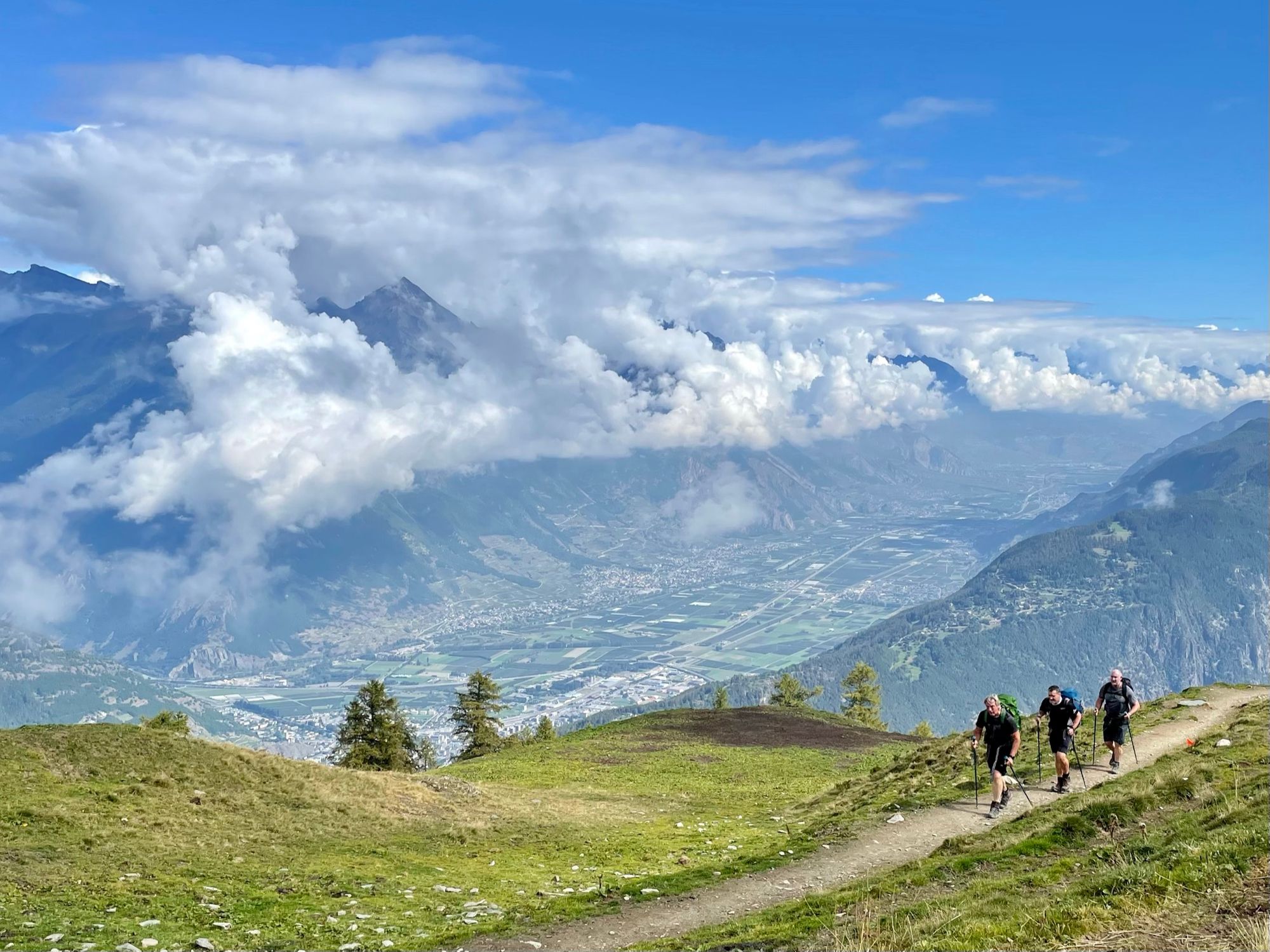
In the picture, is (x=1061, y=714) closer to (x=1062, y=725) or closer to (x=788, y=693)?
(x=1062, y=725)

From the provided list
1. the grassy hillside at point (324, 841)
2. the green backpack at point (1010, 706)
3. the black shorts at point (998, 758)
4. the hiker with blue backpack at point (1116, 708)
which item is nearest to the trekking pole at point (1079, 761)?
the hiker with blue backpack at point (1116, 708)

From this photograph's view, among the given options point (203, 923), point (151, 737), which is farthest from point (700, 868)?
point (151, 737)

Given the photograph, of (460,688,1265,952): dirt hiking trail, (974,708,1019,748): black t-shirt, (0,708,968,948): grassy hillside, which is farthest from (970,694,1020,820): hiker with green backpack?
(0,708,968,948): grassy hillside

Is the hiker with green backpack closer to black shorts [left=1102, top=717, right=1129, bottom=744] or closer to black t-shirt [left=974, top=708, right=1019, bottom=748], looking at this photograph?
black t-shirt [left=974, top=708, right=1019, bottom=748]

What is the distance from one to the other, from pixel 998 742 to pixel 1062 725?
2.86 meters

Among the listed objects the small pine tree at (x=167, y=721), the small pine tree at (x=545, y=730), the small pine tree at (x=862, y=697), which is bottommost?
the small pine tree at (x=862, y=697)

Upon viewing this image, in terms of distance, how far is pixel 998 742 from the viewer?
23500 mm

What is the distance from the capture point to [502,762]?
195ft

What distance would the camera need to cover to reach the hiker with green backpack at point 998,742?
76.5 ft

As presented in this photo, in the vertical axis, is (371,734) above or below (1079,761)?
above

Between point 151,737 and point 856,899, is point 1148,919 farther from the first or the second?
point 151,737

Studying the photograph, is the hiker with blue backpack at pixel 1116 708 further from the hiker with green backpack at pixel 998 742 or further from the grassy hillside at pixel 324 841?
the grassy hillside at pixel 324 841

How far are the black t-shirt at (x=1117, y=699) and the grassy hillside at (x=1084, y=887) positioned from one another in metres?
3.52

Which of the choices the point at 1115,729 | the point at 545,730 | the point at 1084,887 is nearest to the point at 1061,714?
the point at 1115,729
